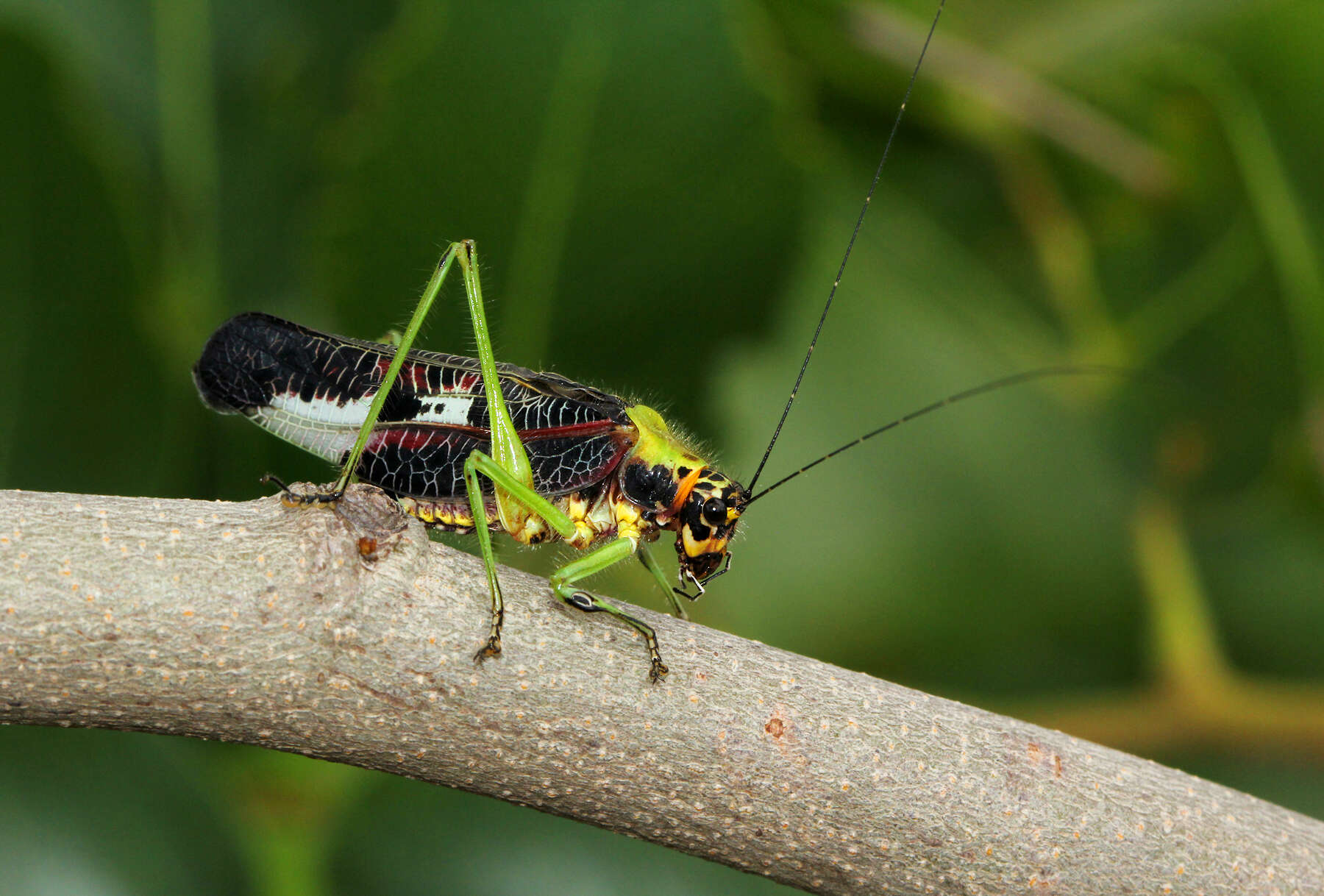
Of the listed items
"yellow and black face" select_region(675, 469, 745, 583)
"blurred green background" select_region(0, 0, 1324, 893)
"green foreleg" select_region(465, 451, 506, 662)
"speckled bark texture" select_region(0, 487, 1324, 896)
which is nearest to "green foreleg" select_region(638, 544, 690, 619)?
"yellow and black face" select_region(675, 469, 745, 583)

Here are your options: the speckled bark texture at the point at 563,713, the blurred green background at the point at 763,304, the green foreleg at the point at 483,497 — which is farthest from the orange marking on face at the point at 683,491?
the speckled bark texture at the point at 563,713

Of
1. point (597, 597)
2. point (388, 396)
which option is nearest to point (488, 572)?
point (597, 597)

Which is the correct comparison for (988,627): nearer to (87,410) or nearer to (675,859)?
(675,859)

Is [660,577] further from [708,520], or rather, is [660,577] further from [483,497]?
[483,497]

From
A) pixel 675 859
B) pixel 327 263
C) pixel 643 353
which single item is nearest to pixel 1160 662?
pixel 675 859

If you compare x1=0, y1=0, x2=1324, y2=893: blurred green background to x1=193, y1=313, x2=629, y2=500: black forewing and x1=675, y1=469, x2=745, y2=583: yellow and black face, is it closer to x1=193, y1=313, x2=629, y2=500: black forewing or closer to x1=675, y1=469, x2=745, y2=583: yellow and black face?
x1=193, y1=313, x2=629, y2=500: black forewing

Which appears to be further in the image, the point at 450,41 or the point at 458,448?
the point at 450,41

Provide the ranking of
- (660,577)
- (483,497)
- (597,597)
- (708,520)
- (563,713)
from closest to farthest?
(563,713)
(597,597)
(483,497)
(708,520)
(660,577)
